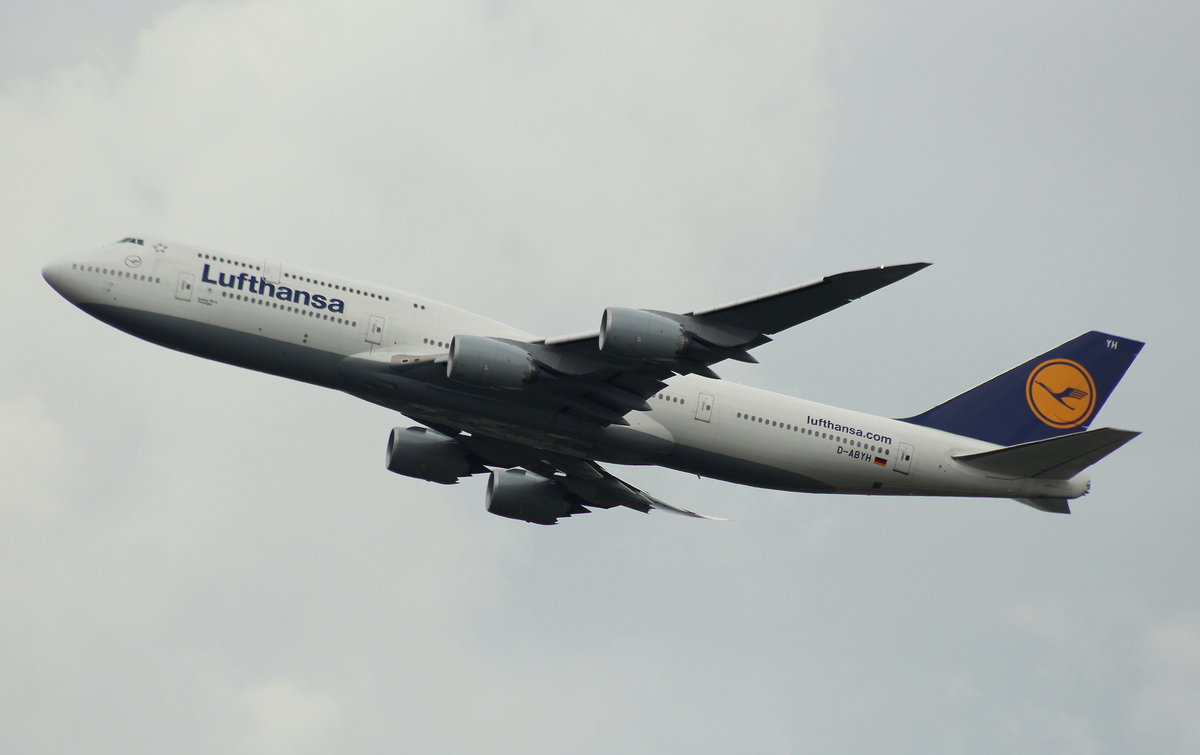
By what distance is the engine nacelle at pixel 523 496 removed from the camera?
46.6m

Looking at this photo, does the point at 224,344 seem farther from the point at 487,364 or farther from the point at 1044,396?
the point at 1044,396

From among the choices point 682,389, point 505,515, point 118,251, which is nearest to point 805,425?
point 682,389

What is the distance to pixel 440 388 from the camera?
37.9 m

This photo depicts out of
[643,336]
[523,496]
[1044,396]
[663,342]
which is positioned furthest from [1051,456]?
[523,496]

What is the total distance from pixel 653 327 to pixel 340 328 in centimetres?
949

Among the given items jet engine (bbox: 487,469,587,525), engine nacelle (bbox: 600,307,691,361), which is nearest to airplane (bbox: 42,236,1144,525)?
engine nacelle (bbox: 600,307,691,361)

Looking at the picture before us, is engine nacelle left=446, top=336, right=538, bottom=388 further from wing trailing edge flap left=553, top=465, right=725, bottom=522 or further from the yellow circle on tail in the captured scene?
the yellow circle on tail

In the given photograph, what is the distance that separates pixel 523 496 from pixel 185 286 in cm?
1468

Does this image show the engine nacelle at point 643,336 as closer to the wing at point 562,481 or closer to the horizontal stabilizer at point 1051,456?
the wing at point 562,481

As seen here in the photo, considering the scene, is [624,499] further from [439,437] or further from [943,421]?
[943,421]

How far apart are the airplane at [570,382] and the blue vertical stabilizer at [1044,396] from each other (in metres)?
0.18

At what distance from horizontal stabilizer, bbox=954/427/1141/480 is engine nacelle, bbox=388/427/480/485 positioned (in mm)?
17371

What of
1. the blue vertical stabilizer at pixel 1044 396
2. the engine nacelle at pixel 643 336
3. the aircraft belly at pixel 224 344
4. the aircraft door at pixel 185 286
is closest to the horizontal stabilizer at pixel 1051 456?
the blue vertical stabilizer at pixel 1044 396

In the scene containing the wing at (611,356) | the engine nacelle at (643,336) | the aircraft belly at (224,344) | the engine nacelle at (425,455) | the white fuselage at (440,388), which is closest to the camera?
the wing at (611,356)
